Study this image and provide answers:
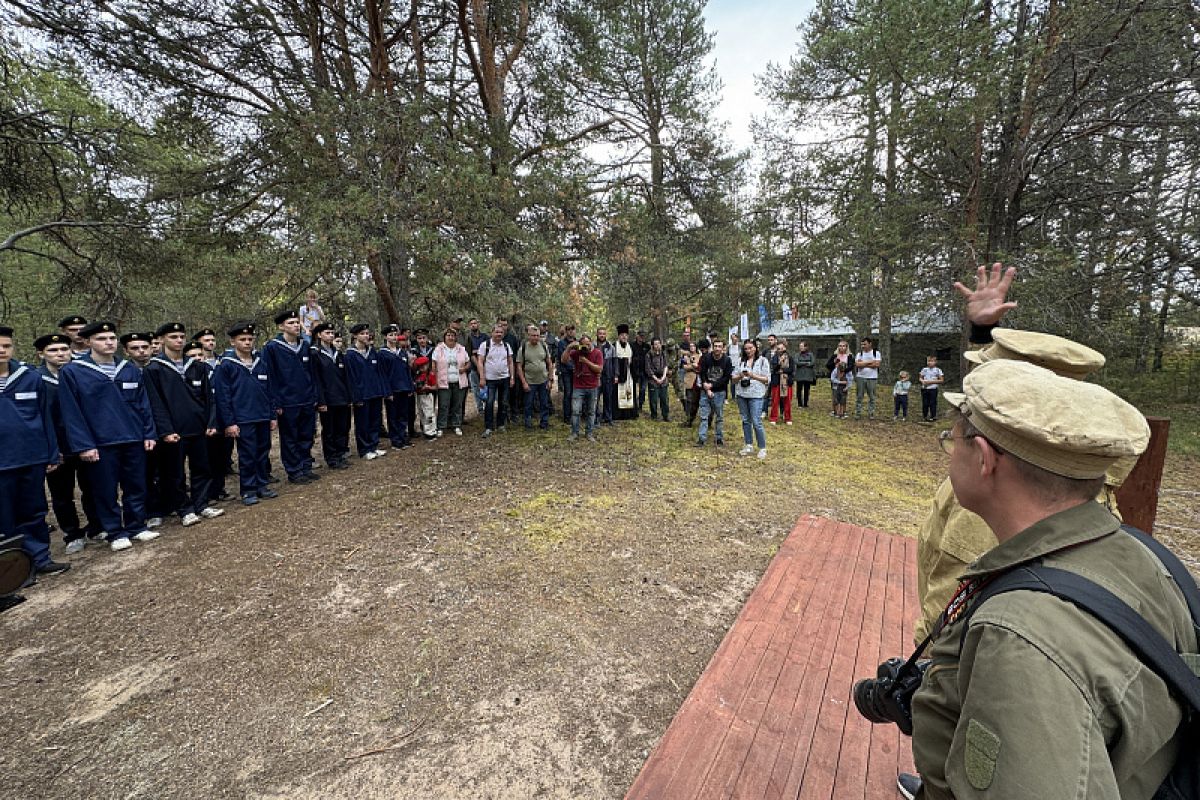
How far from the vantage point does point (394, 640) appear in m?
2.95

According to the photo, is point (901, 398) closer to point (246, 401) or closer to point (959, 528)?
point (959, 528)

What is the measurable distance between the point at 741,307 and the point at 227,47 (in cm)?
1168

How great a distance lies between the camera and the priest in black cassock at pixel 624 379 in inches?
369

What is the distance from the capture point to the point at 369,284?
12289mm

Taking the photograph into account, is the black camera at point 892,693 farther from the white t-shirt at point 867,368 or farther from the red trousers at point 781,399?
the white t-shirt at point 867,368

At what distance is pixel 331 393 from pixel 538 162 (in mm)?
4741

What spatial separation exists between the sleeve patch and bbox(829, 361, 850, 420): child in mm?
11123

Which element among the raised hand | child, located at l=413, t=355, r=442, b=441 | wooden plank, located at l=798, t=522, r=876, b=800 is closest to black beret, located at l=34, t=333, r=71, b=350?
child, located at l=413, t=355, r=442, b=441

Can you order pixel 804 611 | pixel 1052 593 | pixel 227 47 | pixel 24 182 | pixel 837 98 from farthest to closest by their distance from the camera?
pixel 837 98 → pixel 227 47 → pixel 24 182 → pixel 804 611 → pixel 1052 593

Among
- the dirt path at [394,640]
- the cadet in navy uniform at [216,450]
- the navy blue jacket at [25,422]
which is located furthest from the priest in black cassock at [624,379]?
the navy blue jacket at [25,422]

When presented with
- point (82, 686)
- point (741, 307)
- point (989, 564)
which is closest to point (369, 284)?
point (741, 307)

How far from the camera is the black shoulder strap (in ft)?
2.13

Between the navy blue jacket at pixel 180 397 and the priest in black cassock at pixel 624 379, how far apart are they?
20.4ft

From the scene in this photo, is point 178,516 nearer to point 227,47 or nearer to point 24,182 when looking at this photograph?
point 24,182
